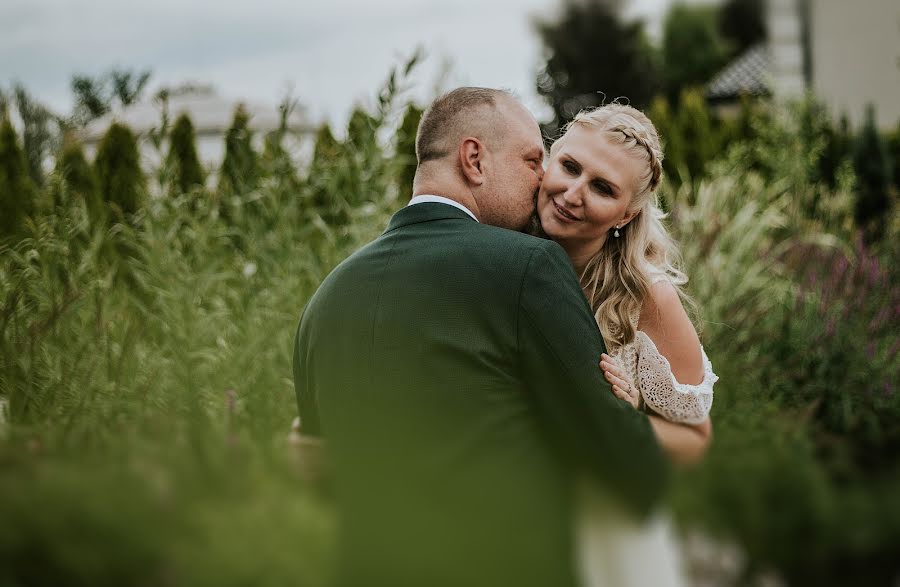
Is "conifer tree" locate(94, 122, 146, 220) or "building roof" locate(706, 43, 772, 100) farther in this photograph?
"building roof" locate(706, 43, 772, 100)

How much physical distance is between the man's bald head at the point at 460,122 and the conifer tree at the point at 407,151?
1.67m

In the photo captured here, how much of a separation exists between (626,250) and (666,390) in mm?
542

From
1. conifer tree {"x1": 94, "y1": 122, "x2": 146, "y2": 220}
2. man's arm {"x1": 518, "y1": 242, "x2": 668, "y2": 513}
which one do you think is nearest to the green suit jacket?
man's arm {"x1": 518, "y1": 242, "x2": 668, "y2": 513}

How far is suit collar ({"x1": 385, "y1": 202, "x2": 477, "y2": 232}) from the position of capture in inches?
84.7

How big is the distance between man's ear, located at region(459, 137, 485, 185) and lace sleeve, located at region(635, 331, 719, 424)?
885 mm

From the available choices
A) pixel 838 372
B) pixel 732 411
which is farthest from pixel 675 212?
pixel 732 411

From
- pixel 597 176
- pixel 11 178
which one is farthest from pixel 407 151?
pixel 597 176

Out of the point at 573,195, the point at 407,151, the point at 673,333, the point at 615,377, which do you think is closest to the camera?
the point at 615,377

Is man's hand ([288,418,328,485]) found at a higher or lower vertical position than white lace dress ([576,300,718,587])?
higher

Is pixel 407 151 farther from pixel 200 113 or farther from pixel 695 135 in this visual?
pixel 200 113

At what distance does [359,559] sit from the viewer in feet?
2.22

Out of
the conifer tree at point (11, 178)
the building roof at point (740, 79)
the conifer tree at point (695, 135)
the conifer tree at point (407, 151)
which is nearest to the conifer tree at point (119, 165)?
the conifer tree at point (11, 178)

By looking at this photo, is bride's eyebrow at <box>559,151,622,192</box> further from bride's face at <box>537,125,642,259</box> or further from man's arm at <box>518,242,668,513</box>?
man's arm at <box>518,242,668,513</box>

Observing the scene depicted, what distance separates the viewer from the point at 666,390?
106 inches
